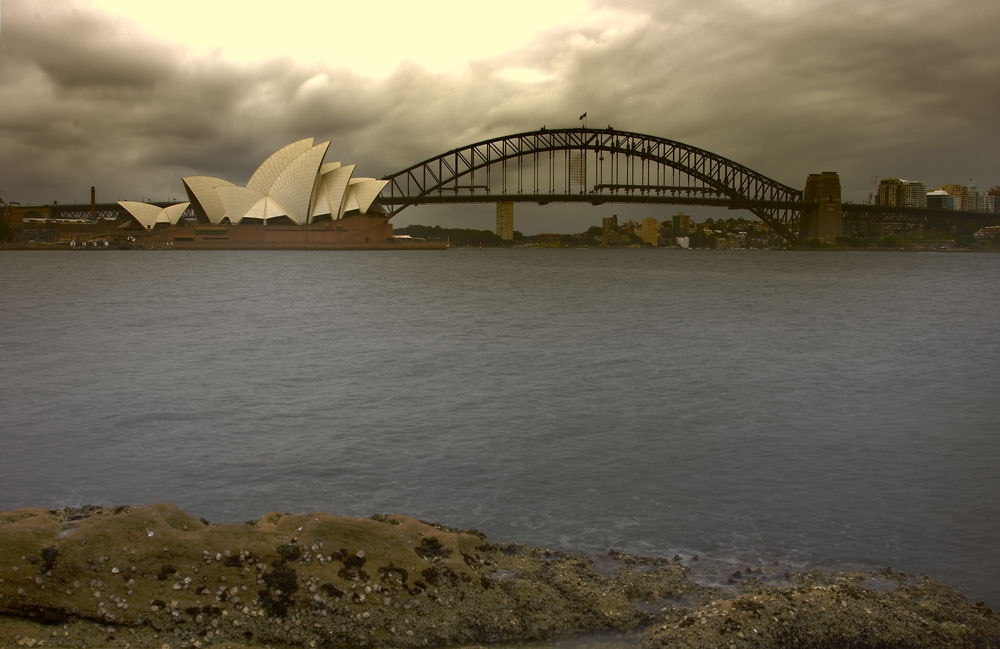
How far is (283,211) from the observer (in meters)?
93.1

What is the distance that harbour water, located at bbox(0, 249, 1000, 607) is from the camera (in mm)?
5473

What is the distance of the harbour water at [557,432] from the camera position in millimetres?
5473

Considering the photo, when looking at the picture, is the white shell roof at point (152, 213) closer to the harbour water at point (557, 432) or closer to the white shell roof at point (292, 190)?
the white shell roof at point (292, 190)

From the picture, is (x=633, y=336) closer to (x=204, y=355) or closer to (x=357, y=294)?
(x=204, y=355)

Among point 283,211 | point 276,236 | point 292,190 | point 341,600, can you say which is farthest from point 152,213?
point 341,600

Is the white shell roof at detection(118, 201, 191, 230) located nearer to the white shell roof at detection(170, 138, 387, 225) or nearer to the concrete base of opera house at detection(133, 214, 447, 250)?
the concrete base of opera house at detection(133, 214, 447, 250)

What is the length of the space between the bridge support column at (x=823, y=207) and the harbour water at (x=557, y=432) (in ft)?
316

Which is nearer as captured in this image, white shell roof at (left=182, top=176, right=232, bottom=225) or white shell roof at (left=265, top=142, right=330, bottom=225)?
white shell roof at (left=265, top=142, right=330, bottom=225)

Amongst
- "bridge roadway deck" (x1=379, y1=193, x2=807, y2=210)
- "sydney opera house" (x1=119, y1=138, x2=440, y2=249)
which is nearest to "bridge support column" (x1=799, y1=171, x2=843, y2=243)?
Answer: "bridge roadway deck" (x1=379, y1=193, x2=807, y2=210)

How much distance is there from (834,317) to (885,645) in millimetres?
21417

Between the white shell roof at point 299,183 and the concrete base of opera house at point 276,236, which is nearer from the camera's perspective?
the white shell roof at point 299,183

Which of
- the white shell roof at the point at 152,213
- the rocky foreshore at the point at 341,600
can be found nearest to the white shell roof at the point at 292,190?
the white shell roof at the point at 152,213

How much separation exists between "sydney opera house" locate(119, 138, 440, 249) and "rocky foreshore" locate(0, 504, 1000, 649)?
84.8 m

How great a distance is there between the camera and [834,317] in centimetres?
2319
